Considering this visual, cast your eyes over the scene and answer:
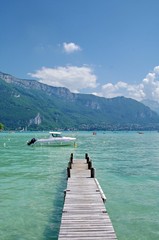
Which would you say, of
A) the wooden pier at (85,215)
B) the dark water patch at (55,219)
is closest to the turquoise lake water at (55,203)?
the dark water patch at (55,219)

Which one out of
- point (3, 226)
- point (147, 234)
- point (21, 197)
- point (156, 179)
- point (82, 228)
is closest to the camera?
point (82, 228)

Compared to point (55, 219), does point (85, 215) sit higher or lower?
higher

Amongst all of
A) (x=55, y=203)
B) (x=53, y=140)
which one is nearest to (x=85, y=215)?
(x=55, y=203)

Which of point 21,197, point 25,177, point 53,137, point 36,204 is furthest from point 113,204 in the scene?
point 53,137

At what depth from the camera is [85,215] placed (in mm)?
16312

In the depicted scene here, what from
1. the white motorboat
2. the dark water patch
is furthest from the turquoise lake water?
the white motorboat

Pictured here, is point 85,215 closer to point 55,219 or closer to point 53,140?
point 55,219

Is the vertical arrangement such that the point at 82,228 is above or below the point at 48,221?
above

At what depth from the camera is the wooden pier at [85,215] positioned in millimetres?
13570

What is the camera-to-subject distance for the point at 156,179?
33.8 metres

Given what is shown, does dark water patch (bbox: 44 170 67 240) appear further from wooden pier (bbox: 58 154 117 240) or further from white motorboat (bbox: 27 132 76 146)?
white motorboat (bbox: 27 132 76 146)

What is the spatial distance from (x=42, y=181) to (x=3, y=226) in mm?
13908

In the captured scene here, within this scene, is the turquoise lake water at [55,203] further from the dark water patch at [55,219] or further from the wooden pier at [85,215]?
the wooden pier at [85,215]

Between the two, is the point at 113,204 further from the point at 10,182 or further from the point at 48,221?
the point at 10,182
